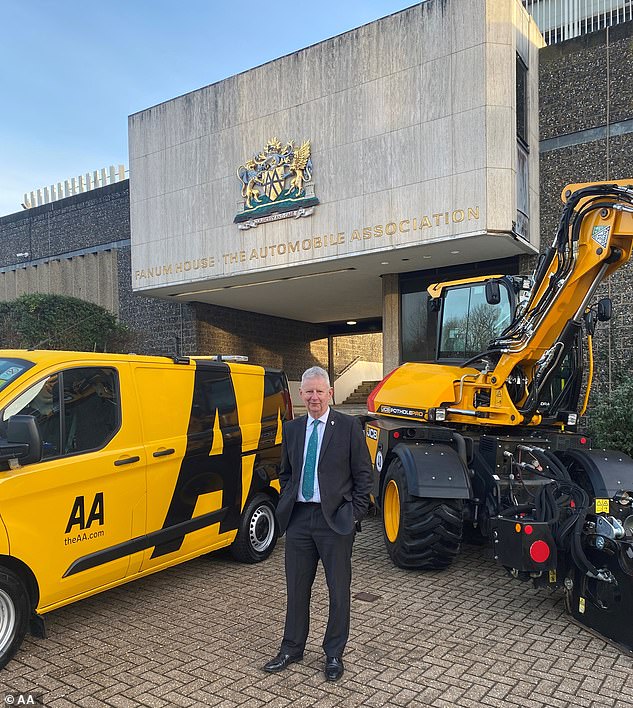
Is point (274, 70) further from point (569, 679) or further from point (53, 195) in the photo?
point (569, 679)

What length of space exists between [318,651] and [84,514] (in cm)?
179

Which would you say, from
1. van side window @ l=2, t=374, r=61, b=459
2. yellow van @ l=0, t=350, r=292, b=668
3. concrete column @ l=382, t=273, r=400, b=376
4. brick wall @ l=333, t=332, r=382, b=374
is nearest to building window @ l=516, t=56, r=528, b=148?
concrete column @ l=382, t=273, r=400, b=376

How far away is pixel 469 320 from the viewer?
22.5 ft

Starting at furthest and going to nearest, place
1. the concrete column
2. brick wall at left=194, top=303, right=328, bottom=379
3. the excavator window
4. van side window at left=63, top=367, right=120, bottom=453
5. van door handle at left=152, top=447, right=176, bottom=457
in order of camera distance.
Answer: brick wall at left=194, top=303, right=328, bottom=379 → the concrete column → the excavator window → van door handle at left=152, top=447, right=176, bottom=457 → van side window at left=63, top=367, right=120, bottom=453

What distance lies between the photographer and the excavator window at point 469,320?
644cm

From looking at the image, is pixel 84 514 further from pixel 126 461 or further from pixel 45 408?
pixel 45 408

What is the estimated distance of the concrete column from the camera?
1554 centimetres

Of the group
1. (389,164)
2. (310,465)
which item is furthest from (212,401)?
(389,164)

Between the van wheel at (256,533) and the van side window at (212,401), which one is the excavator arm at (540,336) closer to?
the van wheel at (256,533)

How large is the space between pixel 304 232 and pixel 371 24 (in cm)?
457

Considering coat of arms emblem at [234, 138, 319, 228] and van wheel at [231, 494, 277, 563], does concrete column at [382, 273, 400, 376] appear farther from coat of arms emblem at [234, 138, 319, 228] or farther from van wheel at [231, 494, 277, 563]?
van wheel at [231, 494, 277, 563]

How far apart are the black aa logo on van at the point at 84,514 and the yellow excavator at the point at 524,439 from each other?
105 inches

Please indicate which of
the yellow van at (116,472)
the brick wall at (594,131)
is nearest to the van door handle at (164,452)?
the yellow van at (116,472)

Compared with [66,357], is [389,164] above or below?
above
